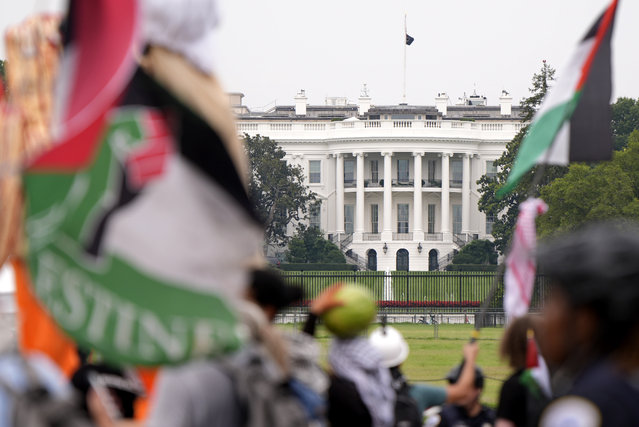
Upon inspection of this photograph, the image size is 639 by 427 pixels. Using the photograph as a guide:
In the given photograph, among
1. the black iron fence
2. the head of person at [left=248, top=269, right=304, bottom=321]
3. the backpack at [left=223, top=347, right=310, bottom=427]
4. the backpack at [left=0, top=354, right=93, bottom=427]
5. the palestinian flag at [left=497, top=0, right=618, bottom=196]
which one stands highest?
Answer: the palestinian flag at [left=497, top=0, right=618, bottom=196]

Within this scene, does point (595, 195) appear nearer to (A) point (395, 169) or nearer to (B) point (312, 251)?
(B) point (312, 251)

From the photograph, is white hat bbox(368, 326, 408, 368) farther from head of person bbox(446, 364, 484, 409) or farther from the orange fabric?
the orange fabric

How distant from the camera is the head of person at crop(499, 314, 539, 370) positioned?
442 cm

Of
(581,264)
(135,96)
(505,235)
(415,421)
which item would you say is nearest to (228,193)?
(135,96)

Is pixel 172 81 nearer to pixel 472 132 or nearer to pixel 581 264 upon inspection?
pixel 581 264

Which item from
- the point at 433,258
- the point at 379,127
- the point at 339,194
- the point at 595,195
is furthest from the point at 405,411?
the point at 339,194

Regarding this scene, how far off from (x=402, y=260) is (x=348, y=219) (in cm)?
640

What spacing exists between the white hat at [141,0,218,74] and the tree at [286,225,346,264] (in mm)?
65128

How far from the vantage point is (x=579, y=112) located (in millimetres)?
5973

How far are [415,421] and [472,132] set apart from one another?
7700 cm

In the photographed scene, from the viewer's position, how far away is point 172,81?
2674 mm

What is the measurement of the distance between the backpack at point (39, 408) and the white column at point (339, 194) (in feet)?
255

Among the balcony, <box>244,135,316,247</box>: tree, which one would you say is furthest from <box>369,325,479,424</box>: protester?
the balcony

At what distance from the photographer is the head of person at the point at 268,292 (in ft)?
10.1
